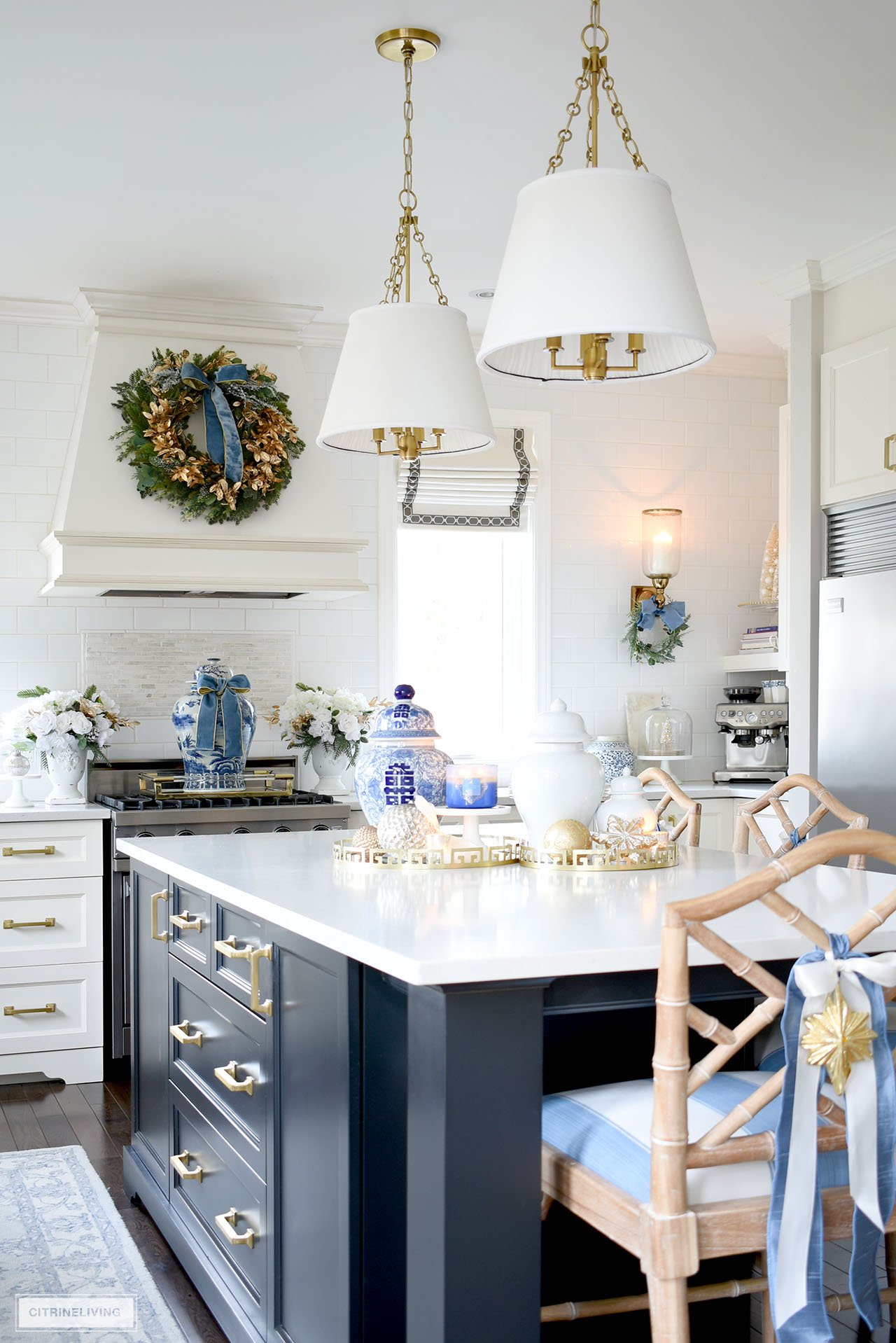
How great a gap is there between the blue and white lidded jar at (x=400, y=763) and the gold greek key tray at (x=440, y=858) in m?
0.17

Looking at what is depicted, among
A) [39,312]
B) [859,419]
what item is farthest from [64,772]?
[859,419]

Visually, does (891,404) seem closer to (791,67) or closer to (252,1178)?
(791,67)

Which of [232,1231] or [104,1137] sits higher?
[232,1231]

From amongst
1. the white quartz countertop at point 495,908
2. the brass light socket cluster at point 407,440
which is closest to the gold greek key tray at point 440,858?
the white quartz countertop at point 495,908

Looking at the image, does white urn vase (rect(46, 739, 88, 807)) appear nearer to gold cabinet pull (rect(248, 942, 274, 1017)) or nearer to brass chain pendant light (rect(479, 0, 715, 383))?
gold cabinet pull (rect(248, 942, 274, 1017))

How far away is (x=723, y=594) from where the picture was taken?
20.1ft

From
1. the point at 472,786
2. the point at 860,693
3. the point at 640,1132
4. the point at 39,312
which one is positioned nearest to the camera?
the point at 640,1132

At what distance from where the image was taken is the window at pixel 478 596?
5746mm

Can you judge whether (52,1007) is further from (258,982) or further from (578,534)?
(578,534)

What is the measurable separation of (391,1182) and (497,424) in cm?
425

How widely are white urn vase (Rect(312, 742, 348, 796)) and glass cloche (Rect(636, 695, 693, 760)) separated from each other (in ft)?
4.51

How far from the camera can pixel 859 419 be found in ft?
15.0

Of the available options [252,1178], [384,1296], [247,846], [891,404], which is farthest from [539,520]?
[384,1296]

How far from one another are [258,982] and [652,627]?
3.89m
